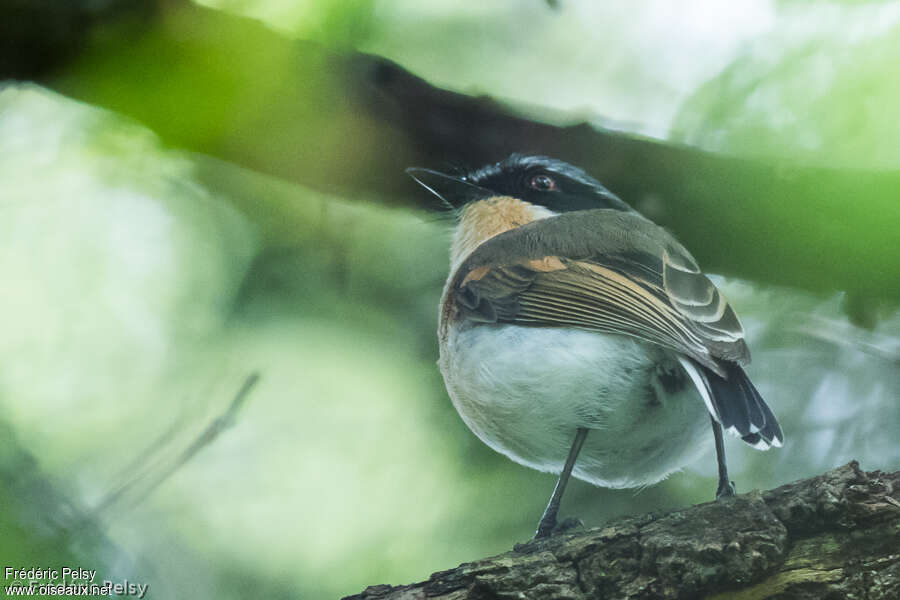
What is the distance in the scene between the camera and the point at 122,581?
8.75 feet

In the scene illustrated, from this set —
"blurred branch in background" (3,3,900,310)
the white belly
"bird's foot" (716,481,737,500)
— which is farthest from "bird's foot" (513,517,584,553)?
"blurred branch in background" (3,3,900,310)

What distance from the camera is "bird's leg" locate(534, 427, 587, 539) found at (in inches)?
83.1

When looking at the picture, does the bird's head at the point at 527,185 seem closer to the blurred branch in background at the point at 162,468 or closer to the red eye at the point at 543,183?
the red eye at the point at 543,183

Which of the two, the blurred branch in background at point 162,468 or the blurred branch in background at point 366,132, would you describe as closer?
the blurred branch in background at point 366,132

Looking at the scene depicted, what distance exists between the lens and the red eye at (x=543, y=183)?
2.94 meters

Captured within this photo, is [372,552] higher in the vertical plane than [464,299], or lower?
lower

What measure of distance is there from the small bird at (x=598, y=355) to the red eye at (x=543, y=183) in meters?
0.36

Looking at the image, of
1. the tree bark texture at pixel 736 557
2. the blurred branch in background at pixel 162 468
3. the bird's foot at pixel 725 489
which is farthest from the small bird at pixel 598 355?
the blurred branch in background at pixel 162 468

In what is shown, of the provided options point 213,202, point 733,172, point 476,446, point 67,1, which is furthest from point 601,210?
point 67,1

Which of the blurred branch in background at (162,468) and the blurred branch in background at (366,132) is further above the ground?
the blurred branch in background at (366,132)

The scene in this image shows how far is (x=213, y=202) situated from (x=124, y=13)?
2.89 ft

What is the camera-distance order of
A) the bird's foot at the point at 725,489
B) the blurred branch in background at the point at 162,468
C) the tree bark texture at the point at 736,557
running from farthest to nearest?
the blurred branch in background at the point at 162,468
the bird's foot at the point at 725,489
the tree bark texture at the point at 736,557

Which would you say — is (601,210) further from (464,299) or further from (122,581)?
(122,581)

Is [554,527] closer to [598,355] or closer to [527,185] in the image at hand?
[598,355]
